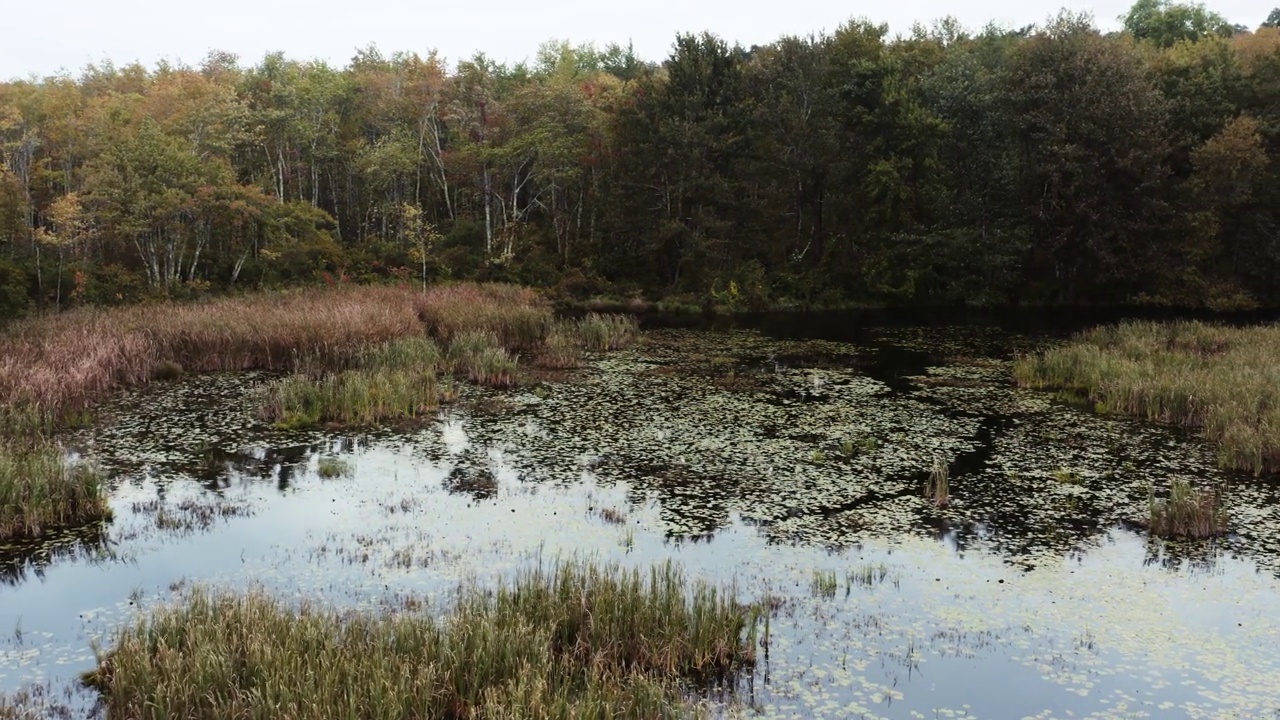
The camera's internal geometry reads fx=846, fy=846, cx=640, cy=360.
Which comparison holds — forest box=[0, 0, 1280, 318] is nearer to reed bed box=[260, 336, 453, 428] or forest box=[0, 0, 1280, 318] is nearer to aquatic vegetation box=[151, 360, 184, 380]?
aquatic vegetation box=[151, 360, 184, 380]

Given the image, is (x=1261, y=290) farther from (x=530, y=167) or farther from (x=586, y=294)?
(x=530, y=167)

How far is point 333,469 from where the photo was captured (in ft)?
44.0

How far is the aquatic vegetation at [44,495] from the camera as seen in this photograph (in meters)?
10.2

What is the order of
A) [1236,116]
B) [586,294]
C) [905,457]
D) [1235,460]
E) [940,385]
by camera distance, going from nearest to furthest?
[1235,460] < [905,457] < [940,385] < [1236,116] < [586,294]

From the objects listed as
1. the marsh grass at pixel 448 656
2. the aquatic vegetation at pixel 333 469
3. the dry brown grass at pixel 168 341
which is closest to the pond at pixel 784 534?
the aquatic vegetation at pixel 333 469

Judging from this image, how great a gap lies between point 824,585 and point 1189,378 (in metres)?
13.4

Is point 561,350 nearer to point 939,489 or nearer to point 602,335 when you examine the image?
point 602,335

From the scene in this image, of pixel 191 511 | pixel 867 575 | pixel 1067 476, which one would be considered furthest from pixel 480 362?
pixel 867 575

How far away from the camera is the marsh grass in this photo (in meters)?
6.03

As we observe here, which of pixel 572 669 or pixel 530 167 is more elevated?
pixel 530 167

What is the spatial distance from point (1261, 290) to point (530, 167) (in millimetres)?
41185

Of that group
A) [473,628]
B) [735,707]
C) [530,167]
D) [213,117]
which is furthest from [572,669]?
[530,167]

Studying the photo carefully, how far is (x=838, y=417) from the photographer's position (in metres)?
17.8

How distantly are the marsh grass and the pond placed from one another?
58cm
